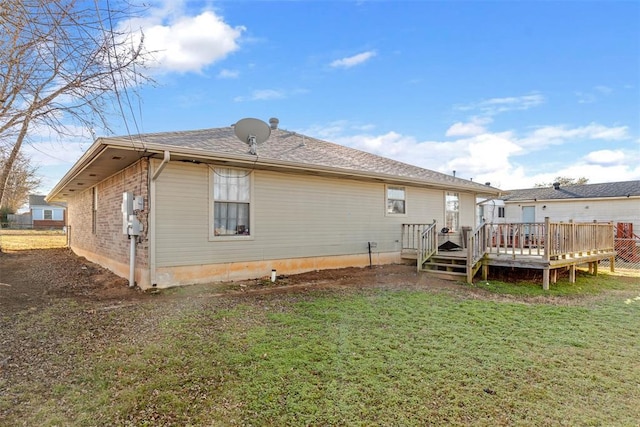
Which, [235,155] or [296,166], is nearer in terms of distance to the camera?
[235,155]

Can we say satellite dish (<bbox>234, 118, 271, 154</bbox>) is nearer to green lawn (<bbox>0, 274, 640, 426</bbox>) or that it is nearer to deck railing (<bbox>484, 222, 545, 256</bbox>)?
green lawn (<bbox>0, 274, 640, 426</bbox>)

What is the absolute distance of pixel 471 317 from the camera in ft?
17.8

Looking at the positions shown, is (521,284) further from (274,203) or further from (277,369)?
(277,369)

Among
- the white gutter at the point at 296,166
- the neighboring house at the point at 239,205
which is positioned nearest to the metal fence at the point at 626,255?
the white gutter at the point at 296,166

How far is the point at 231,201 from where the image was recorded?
7.93 m

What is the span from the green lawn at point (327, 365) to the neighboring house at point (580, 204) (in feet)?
48.9

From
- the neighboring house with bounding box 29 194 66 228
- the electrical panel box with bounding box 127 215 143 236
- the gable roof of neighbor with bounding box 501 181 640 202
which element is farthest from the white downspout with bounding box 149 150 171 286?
the neighboring house with bounding box 29 194 66 228

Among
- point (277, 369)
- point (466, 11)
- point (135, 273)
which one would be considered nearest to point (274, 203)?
point (135, 273)

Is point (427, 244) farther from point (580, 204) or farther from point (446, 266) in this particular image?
point (580, 204)

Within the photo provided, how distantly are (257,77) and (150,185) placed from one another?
4.99m

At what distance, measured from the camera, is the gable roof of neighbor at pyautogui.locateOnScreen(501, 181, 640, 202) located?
19.9 m

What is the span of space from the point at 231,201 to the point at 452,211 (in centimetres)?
849

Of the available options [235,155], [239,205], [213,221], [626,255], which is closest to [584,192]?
[626,255]

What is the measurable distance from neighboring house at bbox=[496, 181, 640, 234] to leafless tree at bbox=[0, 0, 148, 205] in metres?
17.9
